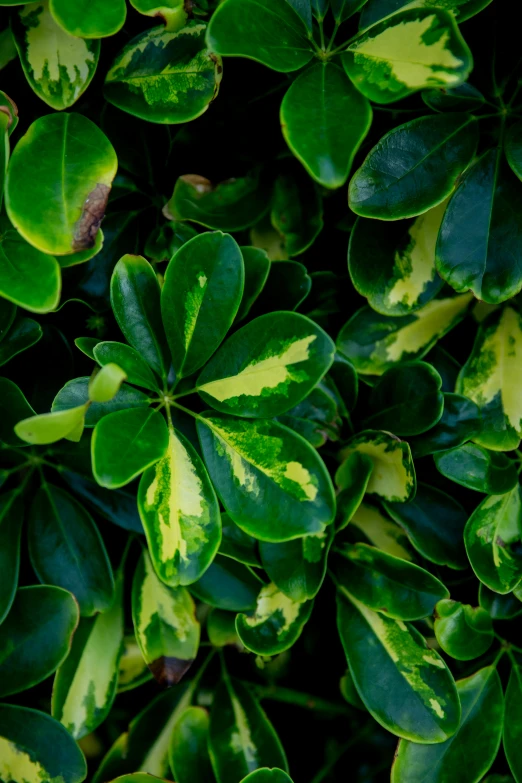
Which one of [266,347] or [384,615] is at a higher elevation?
[266,347]

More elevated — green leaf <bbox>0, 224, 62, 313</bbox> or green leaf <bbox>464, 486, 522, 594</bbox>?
green leaf <bbox>0, 224, 62, 313</bbox>

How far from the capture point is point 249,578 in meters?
0.83

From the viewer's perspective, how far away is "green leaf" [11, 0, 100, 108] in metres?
0.68

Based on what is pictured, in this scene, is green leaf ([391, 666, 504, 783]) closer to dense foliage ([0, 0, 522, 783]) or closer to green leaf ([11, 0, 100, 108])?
dense foliage ([0, 0, 522, 783])

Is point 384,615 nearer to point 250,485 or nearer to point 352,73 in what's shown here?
point 250,485

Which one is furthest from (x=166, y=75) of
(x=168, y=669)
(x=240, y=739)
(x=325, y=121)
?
(x=240, y=739)

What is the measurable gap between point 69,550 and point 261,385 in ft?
1.15

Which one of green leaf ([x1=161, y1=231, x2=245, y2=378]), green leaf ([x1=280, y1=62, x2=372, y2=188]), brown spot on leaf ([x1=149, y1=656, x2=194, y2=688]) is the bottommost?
brown spot on leaf ([x1=149, y1=656, x2=194, y2=688])

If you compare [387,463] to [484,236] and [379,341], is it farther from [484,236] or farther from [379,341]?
[484,236]

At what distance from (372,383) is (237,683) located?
47 cm

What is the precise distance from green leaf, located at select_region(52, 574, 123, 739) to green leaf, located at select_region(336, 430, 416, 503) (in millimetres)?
388

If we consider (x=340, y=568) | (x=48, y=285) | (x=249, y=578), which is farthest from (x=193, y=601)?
(x=48, y=285)

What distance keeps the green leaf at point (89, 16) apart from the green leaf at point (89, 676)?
0.69m

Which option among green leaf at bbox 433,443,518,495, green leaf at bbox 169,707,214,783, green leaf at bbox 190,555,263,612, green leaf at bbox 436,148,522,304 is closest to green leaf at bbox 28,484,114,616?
green leaf at bbox 190,555,263,612
